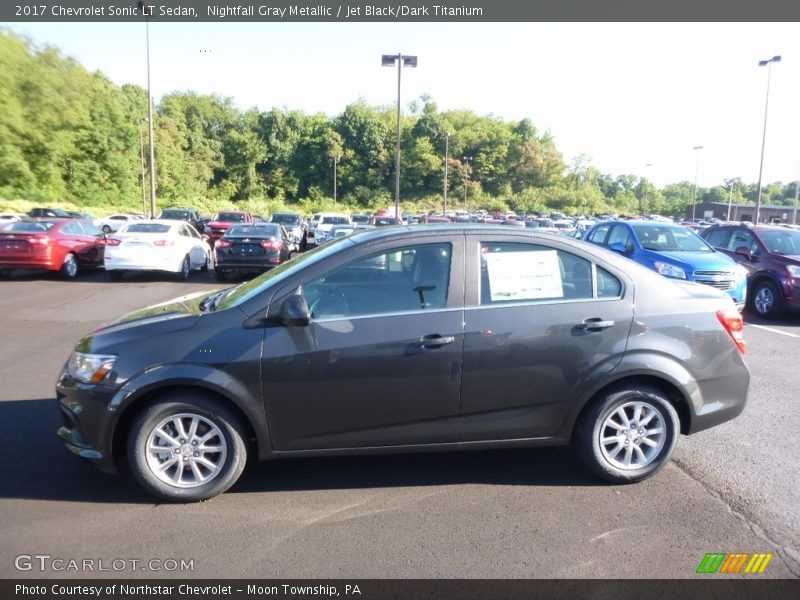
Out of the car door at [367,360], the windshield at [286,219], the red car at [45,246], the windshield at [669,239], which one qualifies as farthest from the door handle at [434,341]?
the windshield at [286,219]

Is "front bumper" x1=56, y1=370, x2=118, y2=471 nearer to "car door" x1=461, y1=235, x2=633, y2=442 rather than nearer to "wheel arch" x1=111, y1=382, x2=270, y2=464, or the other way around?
"wheel arch" x1=111, y1=382, x2=270, y2=464

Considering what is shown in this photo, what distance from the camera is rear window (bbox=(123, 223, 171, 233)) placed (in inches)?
605

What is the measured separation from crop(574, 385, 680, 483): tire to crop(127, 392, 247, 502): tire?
2352mm

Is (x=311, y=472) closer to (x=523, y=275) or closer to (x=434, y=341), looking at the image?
(x=434, y=341)

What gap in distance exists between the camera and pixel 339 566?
3324mm

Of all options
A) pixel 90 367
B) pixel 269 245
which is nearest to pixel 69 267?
pixel 269 245

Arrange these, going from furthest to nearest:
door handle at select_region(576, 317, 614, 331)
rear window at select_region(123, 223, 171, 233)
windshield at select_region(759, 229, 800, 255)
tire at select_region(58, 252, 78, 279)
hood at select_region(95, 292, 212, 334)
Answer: rear window at select_region(123, 223, 171, 233) → tire at select_region(58, 252, 78, 279) → windshield at select_region(759, 229, 800, 255) → door handle at select_region(576, 317, 614, 331) → hood at select_region(95, 292, 212, 334)

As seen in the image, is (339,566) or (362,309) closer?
(339,566)

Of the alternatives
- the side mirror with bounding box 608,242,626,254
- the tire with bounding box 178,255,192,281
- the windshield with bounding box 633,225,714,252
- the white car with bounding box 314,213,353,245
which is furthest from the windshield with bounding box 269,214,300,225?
the windshield with bounding box 633,225,714,252

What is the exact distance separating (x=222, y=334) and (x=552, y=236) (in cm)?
237

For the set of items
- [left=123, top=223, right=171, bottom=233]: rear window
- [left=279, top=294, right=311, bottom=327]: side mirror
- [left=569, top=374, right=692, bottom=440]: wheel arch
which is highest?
[left=123, top=223, right=171, bottom=233]: rear window
